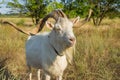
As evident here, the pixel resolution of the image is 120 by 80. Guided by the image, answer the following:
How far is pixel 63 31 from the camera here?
6.07 meters

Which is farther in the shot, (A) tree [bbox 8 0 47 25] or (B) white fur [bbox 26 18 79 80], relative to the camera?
(A) tree [bbox 8 0 47 25]

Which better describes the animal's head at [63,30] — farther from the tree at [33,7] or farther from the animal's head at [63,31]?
the tree at [33,7]

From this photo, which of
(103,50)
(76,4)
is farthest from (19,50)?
(76,4)

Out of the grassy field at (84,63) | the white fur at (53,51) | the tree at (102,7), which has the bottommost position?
the tree at (102,7)

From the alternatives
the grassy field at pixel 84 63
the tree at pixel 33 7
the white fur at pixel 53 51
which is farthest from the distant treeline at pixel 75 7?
the white fur at pixel 53 51

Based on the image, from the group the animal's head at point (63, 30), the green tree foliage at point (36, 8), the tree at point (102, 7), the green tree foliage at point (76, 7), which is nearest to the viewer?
the animal's head at point (63, 30)

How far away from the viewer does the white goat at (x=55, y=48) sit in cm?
611

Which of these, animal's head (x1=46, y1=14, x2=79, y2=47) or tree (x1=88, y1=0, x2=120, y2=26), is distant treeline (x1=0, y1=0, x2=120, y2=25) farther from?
animal's head (x1=46, y1=14, x2=79, y2=47)

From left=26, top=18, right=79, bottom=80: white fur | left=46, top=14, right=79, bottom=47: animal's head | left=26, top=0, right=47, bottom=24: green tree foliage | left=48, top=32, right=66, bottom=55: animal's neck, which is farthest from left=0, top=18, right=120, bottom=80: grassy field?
left=26, top=0, right=47, bottom=24: green tree foliage

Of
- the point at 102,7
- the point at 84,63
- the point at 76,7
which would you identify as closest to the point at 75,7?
the point at 76,7

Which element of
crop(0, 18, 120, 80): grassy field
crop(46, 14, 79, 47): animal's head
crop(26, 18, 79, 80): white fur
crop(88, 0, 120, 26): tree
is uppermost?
crop(46, 14, 79, 47): animal's head

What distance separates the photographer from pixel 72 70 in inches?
321

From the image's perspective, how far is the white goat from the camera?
20.0 ft

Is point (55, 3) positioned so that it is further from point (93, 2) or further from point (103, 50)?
point (103, 50)
